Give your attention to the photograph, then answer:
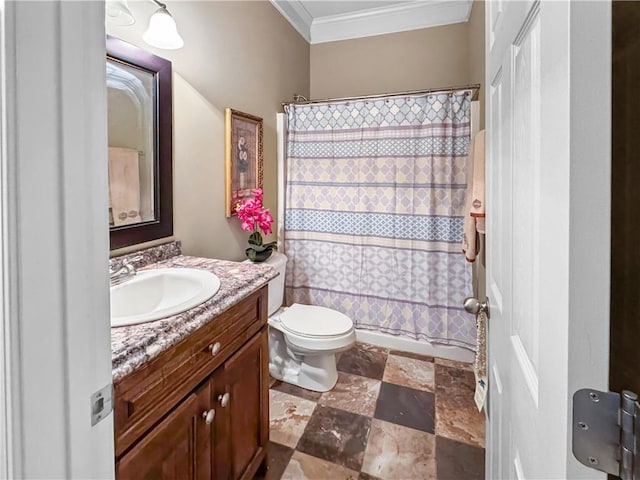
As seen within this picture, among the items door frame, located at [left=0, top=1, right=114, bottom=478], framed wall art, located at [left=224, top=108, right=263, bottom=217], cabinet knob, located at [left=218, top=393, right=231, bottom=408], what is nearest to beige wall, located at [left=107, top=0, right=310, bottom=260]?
framed wall art, located at [left=224, top=108, right=263, bottom=217]

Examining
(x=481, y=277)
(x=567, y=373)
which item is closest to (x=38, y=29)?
(x=567, y=373)

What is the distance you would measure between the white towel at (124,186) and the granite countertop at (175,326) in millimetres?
401

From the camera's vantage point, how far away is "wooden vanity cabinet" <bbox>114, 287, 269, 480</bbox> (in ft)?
2.65

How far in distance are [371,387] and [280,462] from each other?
0.74m

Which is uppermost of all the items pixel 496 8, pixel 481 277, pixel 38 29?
pixel 496 8

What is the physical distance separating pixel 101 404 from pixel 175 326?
37 cm

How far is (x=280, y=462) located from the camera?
1525mm

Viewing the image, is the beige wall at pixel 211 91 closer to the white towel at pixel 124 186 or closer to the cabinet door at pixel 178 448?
the white towel at pixel 124 186

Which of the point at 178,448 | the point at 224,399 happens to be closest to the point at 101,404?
the point at 178,448

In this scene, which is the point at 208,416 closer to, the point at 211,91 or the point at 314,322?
the point at 314,322

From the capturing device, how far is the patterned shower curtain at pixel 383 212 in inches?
90.0

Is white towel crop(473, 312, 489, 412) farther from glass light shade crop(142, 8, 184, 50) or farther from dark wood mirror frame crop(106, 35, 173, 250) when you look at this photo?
glass light shade crop(142, 8, 184, 50)

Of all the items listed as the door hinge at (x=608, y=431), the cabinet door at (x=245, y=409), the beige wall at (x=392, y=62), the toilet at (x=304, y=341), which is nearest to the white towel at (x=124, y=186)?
the cabinet door at (x=245, y=409)

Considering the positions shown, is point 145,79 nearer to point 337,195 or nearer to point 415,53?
point 337,195
